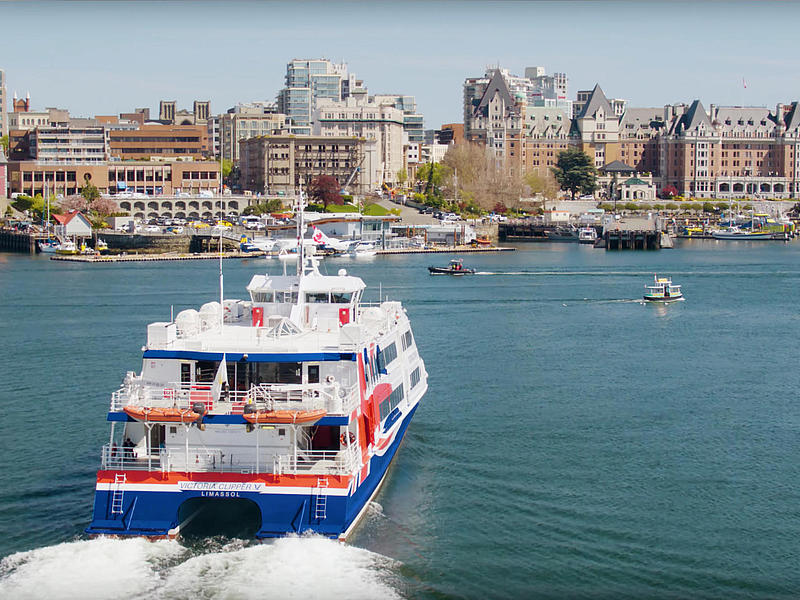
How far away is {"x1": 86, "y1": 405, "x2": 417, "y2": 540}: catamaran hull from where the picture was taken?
1664cm

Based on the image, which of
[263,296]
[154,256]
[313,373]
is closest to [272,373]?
[313,373]

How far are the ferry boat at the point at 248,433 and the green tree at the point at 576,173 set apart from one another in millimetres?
126361

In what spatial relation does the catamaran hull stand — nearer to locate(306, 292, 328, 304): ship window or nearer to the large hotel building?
locate(306, 292, 328, 304): ship window

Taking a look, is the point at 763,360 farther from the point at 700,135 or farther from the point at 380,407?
the point at 700,135

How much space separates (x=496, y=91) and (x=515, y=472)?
140369mm

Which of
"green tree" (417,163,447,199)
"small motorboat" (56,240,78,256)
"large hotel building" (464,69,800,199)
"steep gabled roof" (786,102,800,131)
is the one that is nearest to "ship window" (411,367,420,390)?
"small motorboat" (56,240,78,256)

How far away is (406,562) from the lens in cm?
1717

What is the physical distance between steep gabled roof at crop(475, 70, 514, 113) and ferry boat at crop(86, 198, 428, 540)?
140820mm

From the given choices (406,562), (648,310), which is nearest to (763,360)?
(648,310)

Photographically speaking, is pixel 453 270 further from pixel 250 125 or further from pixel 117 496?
pixel 250 125

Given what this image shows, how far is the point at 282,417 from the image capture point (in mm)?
16891

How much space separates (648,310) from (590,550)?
32.5 meters

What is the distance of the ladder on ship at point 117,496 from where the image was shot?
1669 centimetres

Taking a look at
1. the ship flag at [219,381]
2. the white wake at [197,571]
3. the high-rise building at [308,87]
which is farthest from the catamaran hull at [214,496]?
the high-rise building at [308,87]
